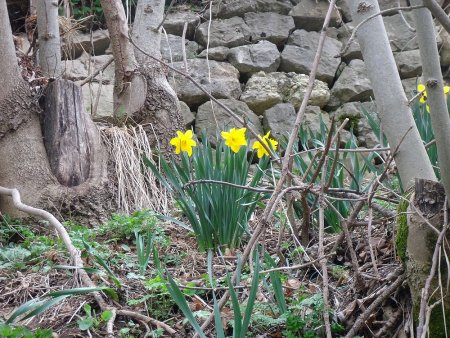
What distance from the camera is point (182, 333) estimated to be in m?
1.81

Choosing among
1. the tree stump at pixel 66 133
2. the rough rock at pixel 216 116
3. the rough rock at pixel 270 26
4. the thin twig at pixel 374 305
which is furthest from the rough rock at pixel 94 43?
the thin twig at pixel 374 305

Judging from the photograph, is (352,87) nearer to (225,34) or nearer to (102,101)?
(225,34)

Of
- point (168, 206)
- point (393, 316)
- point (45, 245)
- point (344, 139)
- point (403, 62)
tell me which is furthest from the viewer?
point (403, 62)

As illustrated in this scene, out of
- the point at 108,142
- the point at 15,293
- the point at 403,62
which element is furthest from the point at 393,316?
the point at 403,62

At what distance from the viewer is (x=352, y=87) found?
5.70 metres

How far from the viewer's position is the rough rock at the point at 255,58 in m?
5.61

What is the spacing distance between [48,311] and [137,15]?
265 centimetres

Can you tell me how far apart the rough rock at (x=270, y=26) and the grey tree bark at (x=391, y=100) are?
4.21 metres

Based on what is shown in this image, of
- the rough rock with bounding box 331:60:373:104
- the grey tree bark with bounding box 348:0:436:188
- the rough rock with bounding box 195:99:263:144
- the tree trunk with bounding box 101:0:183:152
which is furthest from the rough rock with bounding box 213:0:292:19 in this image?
the grey tree bark with bounding box 348:0:436:188

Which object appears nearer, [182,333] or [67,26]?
[182,333]

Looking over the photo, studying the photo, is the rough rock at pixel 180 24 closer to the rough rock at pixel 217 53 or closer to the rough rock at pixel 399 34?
the rough rock at pixel 217 53

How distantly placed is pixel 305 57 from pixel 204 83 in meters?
1.07

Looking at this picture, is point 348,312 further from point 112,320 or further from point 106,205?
point 106,205

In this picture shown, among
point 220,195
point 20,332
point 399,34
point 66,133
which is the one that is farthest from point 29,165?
point 399,34
